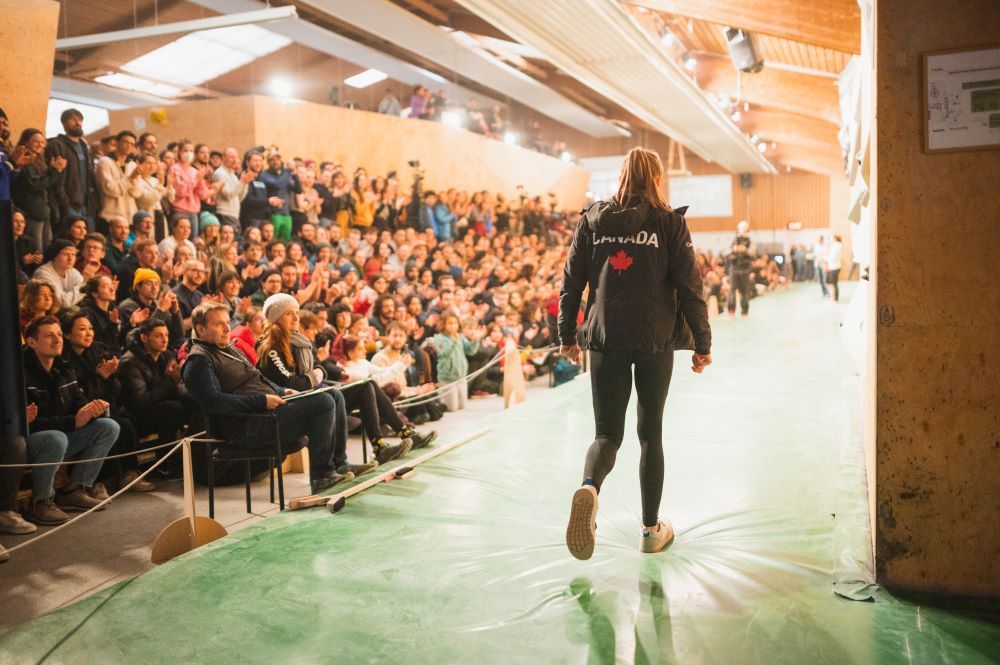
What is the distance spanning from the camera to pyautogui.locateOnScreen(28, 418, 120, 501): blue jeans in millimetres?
3895

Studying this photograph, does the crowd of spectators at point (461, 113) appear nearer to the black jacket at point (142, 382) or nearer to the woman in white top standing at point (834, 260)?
the woman in white top standing at point (834, 260)

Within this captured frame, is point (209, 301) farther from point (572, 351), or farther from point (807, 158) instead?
point (807, 158)

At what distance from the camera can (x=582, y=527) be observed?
2553mm

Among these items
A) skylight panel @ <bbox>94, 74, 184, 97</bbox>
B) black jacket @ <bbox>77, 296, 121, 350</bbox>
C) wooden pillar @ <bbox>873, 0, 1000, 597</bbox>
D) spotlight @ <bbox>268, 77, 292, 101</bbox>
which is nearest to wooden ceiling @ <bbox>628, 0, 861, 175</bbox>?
wooden pillar @ <bbox>873, 0, 1000, 597</bbox>

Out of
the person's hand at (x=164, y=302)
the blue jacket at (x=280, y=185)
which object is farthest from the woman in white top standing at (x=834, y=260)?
the person's hand at (x=164, y=302)

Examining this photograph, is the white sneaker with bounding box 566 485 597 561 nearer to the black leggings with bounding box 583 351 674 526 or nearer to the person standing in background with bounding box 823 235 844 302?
the black leggings with bounding box 583 351 674 526

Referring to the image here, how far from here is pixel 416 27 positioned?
40.2ft

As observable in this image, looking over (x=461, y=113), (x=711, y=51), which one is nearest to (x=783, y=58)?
(x=711, y=51)

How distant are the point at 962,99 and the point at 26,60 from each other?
271 inches

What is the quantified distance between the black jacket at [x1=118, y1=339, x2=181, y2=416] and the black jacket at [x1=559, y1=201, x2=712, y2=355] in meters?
3.03

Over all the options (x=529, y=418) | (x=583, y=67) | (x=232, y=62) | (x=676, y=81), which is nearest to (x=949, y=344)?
(x=529, y=418)

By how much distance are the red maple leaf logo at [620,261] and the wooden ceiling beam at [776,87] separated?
9.59 m

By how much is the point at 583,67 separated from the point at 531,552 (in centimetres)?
685

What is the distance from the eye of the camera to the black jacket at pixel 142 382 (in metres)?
4.61
